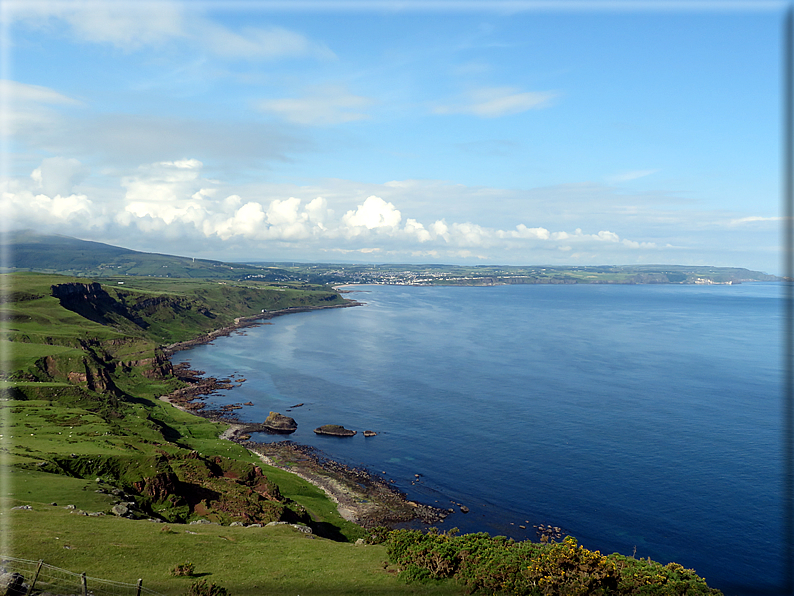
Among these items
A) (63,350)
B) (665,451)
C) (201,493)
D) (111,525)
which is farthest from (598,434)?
(63,350)

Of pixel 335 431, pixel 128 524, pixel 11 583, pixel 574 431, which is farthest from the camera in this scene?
pixel 335 431

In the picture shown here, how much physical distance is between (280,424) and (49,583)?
73.6 m

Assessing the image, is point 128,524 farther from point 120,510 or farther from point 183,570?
point 183,570

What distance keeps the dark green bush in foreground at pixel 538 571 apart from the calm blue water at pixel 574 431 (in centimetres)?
889

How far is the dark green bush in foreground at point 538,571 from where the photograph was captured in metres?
22.2

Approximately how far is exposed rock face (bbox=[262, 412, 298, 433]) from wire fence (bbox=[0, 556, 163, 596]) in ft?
232

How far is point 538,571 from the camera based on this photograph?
23109 mm

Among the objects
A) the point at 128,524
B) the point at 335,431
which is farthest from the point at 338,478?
the point at 128,524

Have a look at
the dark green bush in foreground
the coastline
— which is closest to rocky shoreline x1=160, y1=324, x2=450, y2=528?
the coastline

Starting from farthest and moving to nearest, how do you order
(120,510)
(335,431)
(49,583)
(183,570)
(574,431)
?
(335,431)
(574,431)
(120,510)
(183,570)
(49,583)

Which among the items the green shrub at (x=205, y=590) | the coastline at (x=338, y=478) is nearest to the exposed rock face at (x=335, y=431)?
the coastline at (x=338, y=478)

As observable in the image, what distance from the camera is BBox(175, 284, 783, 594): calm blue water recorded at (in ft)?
181

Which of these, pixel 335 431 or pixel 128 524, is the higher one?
pixel 128 524

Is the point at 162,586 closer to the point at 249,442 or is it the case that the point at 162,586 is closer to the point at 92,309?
the point at 249,442
